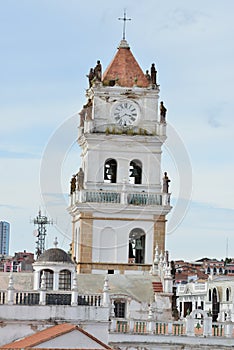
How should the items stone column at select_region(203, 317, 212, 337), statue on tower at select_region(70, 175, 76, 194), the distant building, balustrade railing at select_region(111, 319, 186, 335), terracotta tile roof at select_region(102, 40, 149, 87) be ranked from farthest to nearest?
the distant building
statue on tower at select_region(70, 175, 76, 194)
terracotta tile roof at select_region(102, 40, 149, 87)
stone column at select_region(203, 317, 212, 337)
balustrade railing at select_region(111, 319, 186, 335)

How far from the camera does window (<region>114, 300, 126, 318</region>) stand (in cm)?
6376

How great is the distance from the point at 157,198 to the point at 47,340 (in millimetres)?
22856

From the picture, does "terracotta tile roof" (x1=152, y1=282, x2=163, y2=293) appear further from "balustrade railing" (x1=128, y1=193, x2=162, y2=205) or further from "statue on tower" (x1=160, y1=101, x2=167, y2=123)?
"statue on tower" (x1=160, y1=101, x2=167, y2=123)

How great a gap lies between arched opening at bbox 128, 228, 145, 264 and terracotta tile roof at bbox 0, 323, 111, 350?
58.4 ft

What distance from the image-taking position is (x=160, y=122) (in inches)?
2840

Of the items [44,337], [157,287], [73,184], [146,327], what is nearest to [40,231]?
[73,184]

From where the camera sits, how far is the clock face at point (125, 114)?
236 ft

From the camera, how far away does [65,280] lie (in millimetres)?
60531

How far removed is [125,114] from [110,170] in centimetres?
345

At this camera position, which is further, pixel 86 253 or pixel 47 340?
pixel 86 253

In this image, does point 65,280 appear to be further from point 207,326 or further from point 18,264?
point 18,264

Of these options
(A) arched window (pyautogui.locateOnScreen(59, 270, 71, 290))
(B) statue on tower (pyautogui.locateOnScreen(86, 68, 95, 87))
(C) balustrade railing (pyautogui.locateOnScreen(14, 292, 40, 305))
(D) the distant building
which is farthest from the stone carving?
(D) the distant building

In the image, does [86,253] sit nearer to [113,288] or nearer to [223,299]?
[113,288]

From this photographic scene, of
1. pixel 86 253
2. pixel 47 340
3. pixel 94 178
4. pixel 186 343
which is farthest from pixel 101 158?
pixel 47 340
